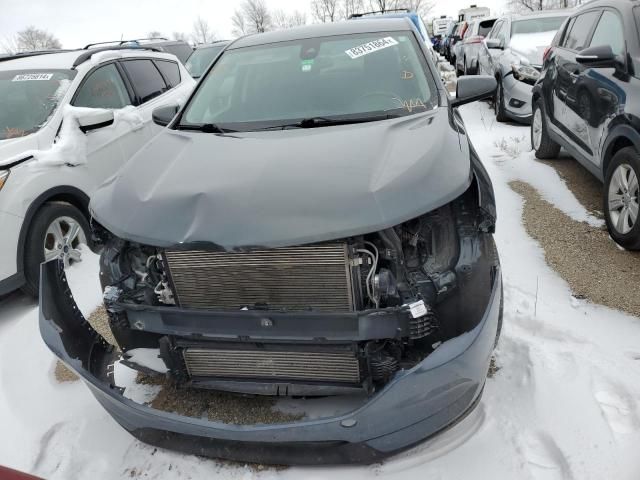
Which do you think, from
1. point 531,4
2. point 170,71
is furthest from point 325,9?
point 170,71

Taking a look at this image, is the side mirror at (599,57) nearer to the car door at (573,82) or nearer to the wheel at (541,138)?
the car door at (573,82)

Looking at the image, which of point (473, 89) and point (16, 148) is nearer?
point (473, 89)

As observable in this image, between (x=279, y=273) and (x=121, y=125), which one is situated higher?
(x=279, y=273)

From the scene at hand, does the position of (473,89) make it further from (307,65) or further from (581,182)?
(581,182)

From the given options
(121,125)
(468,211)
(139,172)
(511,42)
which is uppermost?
(139,172)

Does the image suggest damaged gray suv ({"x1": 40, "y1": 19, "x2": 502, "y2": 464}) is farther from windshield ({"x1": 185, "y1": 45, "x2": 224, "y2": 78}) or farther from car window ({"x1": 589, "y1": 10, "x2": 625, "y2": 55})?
windshield ({"x1": 185, "y1": 45, "x2": 224, "y2": 78})

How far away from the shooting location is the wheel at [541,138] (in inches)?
236

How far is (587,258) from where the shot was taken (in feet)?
12.4

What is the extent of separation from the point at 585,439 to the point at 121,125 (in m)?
4.86

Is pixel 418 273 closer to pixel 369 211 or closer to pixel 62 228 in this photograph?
pixel 369 211

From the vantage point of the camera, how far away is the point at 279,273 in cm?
204

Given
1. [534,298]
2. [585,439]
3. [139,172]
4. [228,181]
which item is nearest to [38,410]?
[139,172]

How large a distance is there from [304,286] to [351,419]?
54 centimetres

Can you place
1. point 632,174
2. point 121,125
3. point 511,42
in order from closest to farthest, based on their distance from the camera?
point 632,174 → point 121,125 → point 511,42
